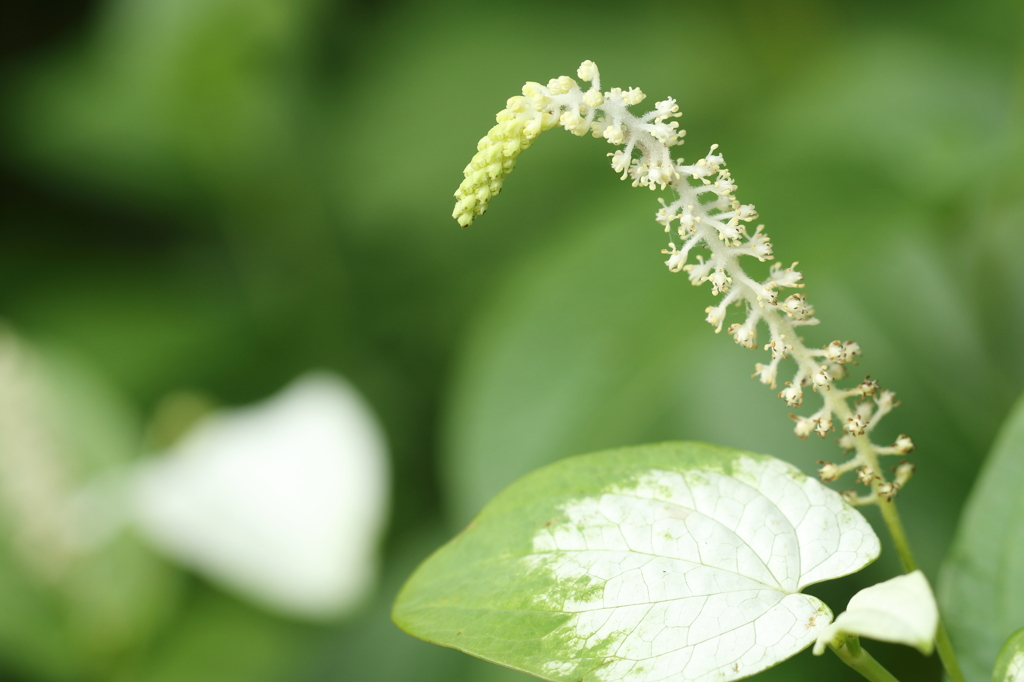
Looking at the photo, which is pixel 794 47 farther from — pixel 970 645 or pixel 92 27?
pixel 92 27

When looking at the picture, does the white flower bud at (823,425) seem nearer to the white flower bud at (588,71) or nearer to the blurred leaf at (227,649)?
the white flower bud at (588,71)

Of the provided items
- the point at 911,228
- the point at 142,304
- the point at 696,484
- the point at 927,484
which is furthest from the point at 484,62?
the point at 696,484

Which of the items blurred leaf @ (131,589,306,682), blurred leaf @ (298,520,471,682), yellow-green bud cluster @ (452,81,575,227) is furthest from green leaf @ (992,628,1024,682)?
blurred leaf @ (131,589,306,682)

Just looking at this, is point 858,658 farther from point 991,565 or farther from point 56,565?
point 56,565

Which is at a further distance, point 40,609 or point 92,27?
point 92,27

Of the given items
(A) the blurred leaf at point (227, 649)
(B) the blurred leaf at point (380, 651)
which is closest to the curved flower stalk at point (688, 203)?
(B) the blurred leaf at point (380, 651)

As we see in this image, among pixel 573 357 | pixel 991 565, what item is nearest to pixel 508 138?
pixel 991 565

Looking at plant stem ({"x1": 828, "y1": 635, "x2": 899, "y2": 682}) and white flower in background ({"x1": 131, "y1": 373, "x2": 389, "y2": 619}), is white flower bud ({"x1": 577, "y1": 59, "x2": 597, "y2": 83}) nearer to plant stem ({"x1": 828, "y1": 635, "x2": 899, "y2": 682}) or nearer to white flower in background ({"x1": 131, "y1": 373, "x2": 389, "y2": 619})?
plant stem ({"x1": 828, "y1": 635, "x2": 899, "y2": 682})
